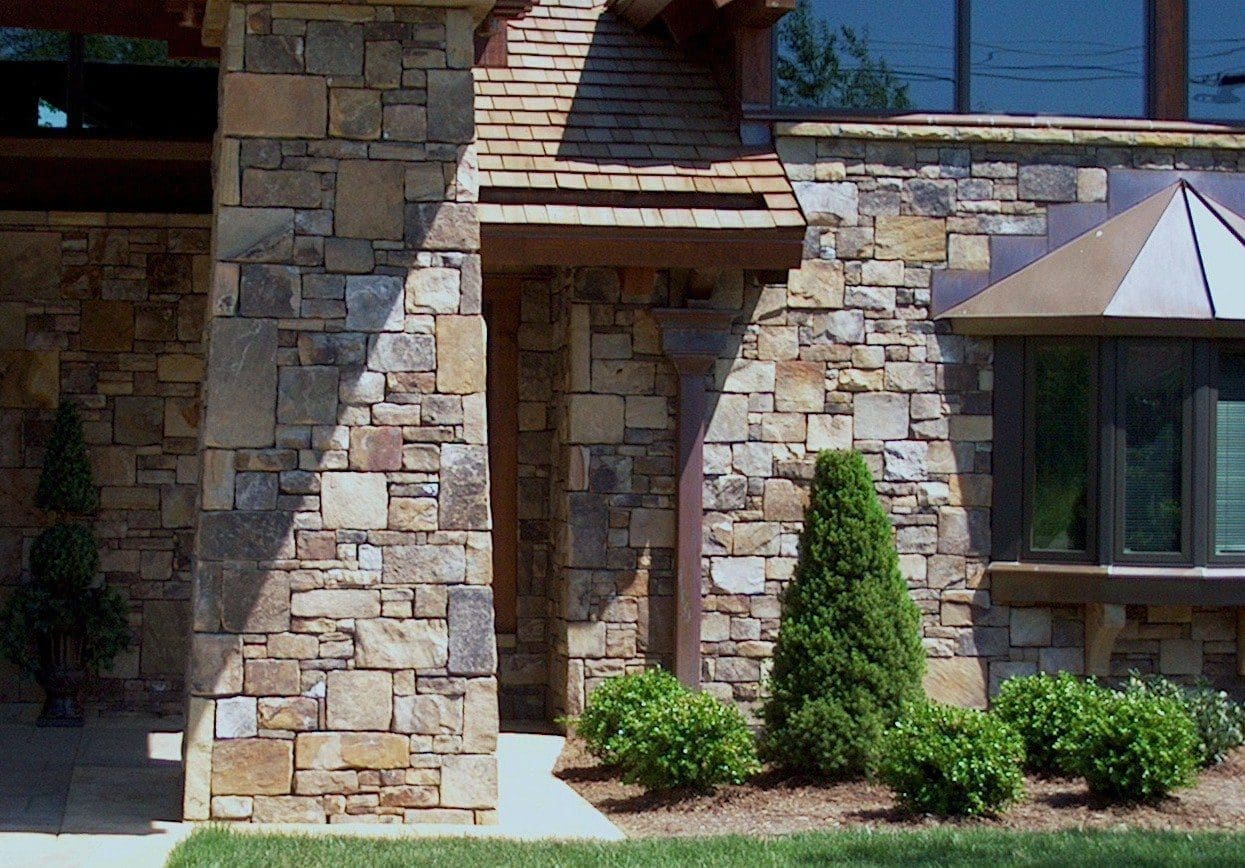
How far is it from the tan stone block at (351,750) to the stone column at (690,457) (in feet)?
8.79

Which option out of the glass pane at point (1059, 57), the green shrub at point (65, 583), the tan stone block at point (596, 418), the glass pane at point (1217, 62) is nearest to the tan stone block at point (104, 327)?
the green shrub at point (65, 583)

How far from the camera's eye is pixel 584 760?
984 cm

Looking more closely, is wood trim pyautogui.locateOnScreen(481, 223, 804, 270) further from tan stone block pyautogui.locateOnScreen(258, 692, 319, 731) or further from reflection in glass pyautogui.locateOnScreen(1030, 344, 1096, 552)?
tan stone block pyautogui.locateOnScreen(258, 692, 319, 731)

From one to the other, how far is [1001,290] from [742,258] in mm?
1763

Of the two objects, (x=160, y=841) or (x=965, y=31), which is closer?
(x=160, y=841)

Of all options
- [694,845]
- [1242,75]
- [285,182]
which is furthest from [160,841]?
[1242,75]

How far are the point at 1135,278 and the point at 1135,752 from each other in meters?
3.17

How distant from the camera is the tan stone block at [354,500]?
786 centimetres

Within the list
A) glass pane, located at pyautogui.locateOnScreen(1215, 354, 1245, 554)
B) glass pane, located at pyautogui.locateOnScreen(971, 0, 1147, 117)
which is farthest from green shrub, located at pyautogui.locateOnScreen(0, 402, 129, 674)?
glass pane, located at pyautogui.locateOnScreen(1215, 354, 1245, 554)

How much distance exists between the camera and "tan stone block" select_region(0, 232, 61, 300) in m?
11.1

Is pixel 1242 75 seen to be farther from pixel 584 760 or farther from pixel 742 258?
pixel 584 760

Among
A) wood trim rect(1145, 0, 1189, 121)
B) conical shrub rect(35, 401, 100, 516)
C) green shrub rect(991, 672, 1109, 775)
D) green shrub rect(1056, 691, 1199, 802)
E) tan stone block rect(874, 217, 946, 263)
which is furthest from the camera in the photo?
wood trim rect(1145, 0, 1189, 121)

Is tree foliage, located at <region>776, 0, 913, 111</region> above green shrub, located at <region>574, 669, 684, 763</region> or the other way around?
above

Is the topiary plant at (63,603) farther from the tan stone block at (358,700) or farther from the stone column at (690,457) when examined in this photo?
the stone column at (690,457)
